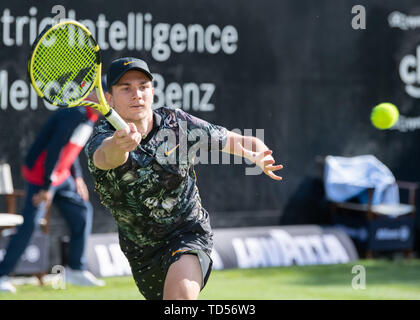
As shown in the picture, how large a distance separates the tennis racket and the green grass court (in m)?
3.15

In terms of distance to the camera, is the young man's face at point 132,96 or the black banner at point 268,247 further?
the black banner at point 268,247

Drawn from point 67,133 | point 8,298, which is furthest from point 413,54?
point 8,298

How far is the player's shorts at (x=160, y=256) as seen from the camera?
3986mm

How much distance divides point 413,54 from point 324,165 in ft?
5.53

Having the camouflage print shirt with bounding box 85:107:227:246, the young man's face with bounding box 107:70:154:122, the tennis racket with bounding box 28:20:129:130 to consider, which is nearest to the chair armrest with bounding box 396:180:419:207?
the camouflage print shirt with bounding box 85:107:227:246

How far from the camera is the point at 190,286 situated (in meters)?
3.80

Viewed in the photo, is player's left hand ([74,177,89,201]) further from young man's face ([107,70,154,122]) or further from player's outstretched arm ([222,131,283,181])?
young man's face ([107,70,154,122])

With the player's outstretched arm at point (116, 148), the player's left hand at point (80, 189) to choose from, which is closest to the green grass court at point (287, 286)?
the player's left hand at point (80, 189)

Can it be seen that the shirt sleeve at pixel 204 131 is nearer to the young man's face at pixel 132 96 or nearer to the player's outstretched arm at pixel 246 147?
the player's outstretched arm at pixel 246 147

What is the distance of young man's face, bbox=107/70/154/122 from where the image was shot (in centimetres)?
395

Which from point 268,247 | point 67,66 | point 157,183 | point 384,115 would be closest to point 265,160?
point 157,183

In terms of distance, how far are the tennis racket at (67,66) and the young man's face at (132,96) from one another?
0.20 m

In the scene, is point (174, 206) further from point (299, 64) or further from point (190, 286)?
point (299, 64)

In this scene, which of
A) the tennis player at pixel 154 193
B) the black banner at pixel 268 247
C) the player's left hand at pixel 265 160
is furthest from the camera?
the black banner at pixel 268 247
